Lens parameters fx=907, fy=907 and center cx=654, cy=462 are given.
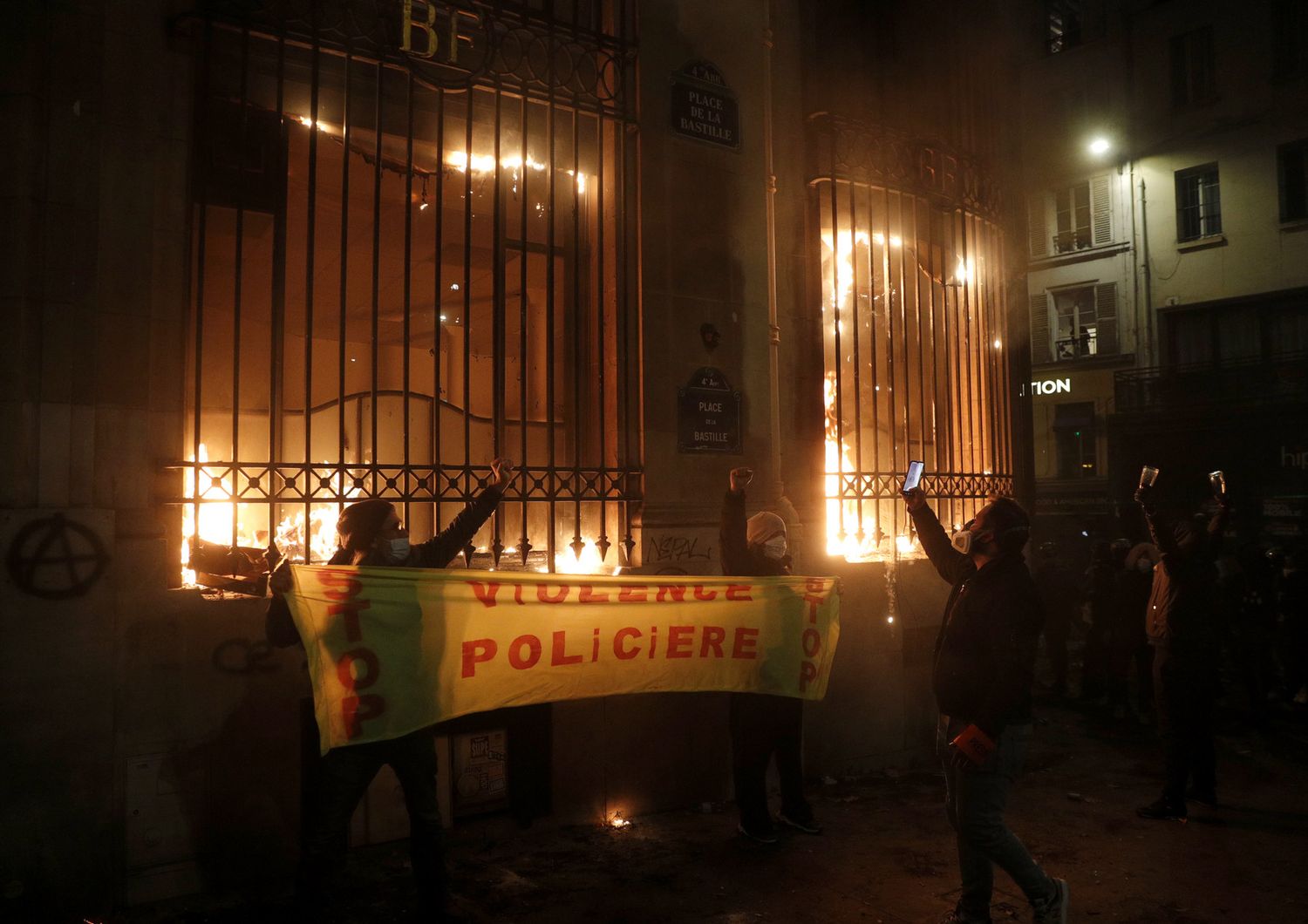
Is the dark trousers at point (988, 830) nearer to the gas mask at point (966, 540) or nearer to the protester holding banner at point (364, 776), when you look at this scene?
the gas mask at point (966, 540)

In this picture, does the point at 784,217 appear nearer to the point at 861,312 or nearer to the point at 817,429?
the point at 817,429

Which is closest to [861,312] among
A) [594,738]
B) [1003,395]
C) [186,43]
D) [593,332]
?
[1003,395]

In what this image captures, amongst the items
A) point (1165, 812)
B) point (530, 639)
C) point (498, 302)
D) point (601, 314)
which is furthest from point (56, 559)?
point (1165, 812)

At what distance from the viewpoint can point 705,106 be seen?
7.23 m

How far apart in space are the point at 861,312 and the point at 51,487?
8476 millimetres

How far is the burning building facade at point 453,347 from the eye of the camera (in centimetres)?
473

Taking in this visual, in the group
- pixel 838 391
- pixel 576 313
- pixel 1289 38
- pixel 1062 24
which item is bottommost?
pixel 838 391

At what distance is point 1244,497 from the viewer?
26.4 metres

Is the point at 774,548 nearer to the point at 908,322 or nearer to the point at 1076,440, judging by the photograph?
the point at 908,322

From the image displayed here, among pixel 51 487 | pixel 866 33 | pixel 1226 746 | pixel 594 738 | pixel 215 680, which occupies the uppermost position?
pixel 866 33

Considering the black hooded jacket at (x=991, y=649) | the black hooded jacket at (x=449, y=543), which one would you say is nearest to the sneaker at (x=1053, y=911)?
the black hooded jacket at (x=991, y=649)

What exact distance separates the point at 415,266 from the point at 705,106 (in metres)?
3.37

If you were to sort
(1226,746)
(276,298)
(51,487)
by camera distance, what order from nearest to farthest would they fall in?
(51,487), (276,298), (1226,746)

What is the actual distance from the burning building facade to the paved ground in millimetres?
333
